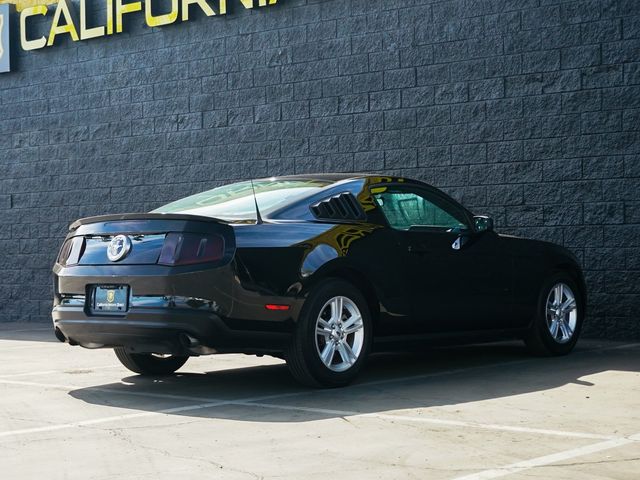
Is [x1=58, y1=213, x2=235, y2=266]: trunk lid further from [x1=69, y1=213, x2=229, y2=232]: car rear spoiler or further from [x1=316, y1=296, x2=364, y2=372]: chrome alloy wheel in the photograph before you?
[x1=316, y1=296, x2=364, y2=372]: chrome alloy wheel

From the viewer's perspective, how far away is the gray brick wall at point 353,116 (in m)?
11.6

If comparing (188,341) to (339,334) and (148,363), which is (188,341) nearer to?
(339,334)

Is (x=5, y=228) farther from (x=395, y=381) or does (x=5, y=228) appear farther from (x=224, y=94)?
(x=395, y=381)

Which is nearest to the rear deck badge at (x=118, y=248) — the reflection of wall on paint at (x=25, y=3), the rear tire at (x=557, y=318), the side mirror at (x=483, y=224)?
the side mirror at (x=483, y=224)

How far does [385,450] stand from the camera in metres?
5.53

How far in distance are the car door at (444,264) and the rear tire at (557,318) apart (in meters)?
0.51

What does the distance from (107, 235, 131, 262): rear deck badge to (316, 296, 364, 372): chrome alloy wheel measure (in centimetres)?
139

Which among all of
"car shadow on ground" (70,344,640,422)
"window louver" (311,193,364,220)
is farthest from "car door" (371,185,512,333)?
"car shadow on ground" (70,344,640,422)

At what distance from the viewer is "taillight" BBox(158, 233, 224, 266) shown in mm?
7328

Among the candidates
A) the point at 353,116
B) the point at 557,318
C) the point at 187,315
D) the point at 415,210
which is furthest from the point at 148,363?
the point at 353,116

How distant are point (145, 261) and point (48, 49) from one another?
32.0 ft

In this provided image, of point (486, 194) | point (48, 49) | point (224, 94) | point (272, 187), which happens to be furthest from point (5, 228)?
point (272, 187)

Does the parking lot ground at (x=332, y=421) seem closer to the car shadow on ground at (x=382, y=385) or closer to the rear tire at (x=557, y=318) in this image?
the car shadow on ground at (x=382, y=385)

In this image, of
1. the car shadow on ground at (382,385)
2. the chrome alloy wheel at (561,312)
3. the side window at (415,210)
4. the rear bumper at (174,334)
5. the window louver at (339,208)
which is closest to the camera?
the car shadow on ground at (382,385)
